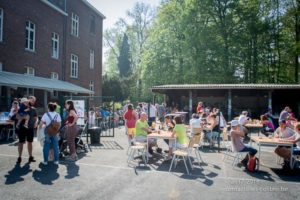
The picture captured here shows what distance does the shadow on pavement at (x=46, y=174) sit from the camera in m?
6.51

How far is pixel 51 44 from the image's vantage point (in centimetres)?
2403

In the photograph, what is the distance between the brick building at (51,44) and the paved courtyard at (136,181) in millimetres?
10490

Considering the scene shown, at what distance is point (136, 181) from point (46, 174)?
2.38 meters

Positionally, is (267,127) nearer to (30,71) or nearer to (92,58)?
(30,71)

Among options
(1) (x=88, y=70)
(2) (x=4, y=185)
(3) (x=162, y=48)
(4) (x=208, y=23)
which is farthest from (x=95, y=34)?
(2) (x=4, y=185)

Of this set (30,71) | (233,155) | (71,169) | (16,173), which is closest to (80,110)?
(71,169)

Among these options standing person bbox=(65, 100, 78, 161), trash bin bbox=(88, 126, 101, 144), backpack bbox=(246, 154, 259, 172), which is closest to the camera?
backpack bbox=(246, 154, 259, 172)

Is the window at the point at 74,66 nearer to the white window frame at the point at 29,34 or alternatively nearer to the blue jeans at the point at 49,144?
the white window frame at the point at 29,34

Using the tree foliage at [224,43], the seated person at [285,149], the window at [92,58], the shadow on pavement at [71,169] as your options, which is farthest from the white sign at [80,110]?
the tree foliage at [224,43]

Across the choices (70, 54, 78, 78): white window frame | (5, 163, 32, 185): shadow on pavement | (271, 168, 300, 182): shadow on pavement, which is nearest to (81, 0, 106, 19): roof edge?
(70, 54, 78, 78): white window frame

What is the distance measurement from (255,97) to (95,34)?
738 inches

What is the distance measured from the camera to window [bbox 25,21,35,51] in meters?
21.3

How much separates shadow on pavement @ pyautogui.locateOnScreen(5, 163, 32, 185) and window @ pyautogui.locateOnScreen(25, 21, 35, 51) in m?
15.8

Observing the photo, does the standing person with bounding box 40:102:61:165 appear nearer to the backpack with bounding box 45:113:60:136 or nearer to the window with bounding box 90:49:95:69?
the backpack with bounding box 45:113:60:136
